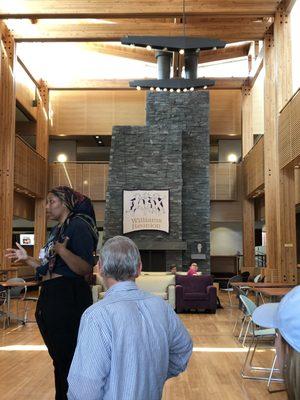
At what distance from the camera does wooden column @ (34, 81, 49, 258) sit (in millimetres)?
17264

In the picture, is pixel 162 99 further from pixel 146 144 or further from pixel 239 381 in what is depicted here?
pixel 239 381

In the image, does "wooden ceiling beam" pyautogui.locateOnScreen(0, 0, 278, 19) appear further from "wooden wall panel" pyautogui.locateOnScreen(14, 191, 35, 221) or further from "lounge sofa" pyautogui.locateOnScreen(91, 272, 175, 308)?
"wooden wall panel" pyautogui.locateOnScreen(14, 191, 35, 221)

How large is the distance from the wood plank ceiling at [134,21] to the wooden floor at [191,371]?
23.0 ft

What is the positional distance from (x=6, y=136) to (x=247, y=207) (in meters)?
8.46

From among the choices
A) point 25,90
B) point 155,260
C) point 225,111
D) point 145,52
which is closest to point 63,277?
point 155,260

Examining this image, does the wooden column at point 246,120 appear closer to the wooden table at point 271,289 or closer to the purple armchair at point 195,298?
the purple armchair at point 195,298

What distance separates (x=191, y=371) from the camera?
5281 mm

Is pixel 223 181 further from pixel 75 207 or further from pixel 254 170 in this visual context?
pixel 75 207

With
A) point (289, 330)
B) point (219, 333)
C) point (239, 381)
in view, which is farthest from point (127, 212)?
point (289, 330)

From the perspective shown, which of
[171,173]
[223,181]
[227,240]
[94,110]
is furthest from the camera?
[227,240]

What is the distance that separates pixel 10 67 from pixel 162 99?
5.26 metres

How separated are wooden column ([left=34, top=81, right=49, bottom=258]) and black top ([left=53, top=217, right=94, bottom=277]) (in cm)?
1495

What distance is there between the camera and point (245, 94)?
17672mm

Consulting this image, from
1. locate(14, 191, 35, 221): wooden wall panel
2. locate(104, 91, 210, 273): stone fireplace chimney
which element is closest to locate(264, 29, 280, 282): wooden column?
locate(104, 91, 210, 273): stone fireplace chimney
